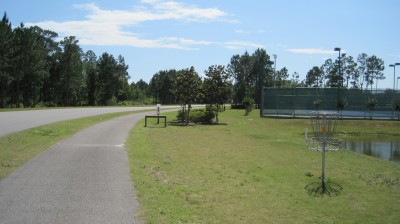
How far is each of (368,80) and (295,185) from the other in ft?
367

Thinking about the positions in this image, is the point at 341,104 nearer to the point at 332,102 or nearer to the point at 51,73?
the point at 332,102

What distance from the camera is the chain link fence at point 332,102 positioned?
42.9 meters

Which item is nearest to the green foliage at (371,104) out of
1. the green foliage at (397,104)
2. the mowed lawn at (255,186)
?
the green foliage at (397,104)

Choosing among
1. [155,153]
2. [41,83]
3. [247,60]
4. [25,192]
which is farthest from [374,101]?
[247,60]

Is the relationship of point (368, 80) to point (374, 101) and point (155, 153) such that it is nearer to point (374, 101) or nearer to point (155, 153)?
point (374, 101)

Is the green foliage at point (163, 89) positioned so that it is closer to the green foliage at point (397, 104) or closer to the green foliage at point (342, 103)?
the green foliage at point (342, 103)

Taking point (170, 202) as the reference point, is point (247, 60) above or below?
above

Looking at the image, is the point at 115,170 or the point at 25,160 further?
the point at 25,160

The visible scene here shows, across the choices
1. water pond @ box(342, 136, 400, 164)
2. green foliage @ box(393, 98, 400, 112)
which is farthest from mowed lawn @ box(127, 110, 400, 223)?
green foliage @ box(393, 98, 400, 112)

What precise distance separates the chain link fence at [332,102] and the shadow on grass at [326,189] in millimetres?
34868

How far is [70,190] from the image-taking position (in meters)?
7.80

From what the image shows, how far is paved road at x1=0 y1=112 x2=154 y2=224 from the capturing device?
6191mm

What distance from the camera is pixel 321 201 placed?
831cm

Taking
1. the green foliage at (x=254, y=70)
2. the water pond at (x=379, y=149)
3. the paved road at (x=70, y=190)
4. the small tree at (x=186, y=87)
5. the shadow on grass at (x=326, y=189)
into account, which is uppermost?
the green foliage at (x=254, y=70)
